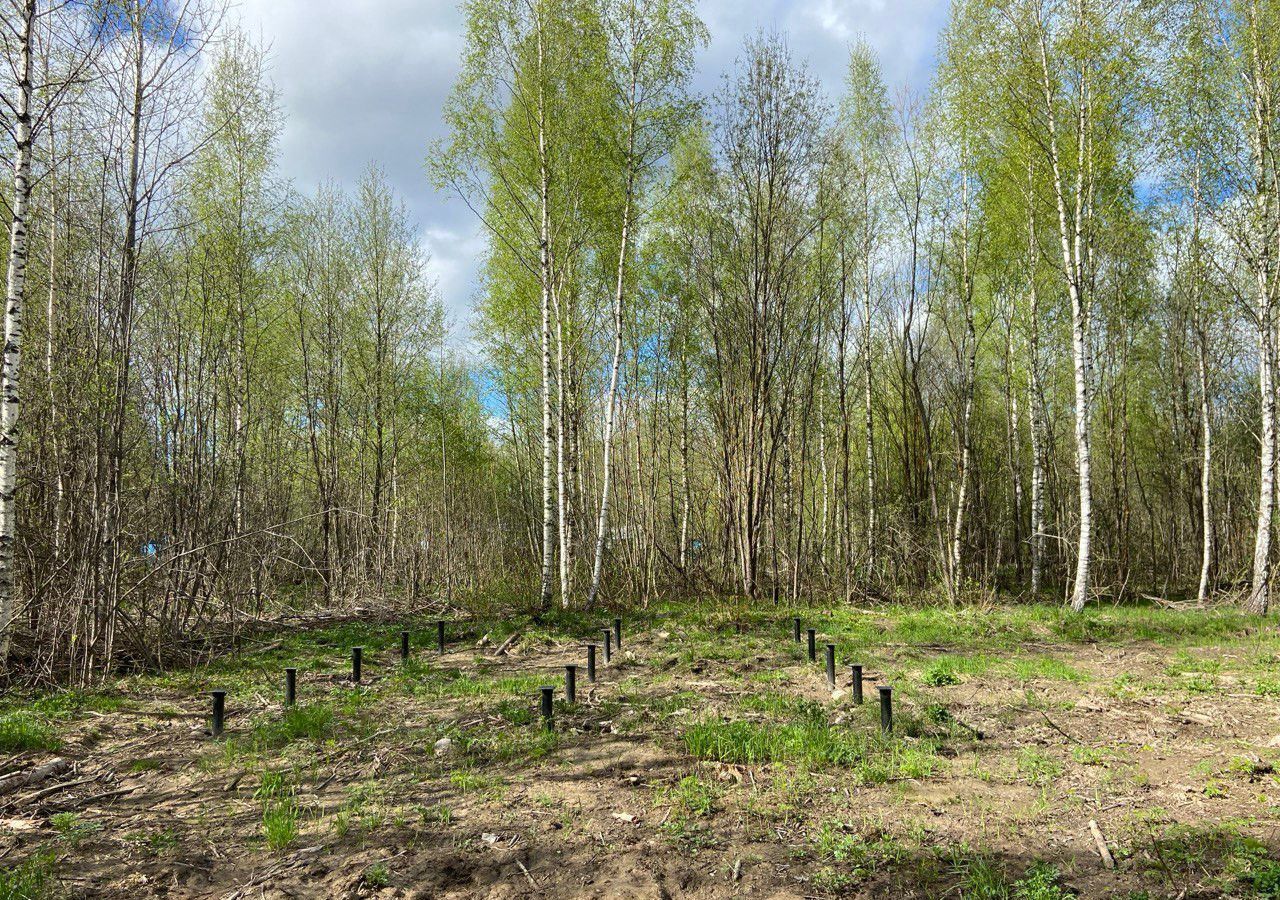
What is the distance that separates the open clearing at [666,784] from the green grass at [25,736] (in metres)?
0.02

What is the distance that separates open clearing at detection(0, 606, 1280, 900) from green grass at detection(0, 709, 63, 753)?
0.07ft

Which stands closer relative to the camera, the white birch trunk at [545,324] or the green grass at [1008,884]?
the green grass at [1008,884]

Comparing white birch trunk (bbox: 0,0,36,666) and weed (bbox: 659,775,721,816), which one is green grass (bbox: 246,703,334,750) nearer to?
white birch trunk (bbox: 0,0,36,666)

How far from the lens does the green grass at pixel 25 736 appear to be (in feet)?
13.8

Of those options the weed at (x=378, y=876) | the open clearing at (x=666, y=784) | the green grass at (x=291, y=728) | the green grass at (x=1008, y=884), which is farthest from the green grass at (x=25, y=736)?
the green grass at (x=1008, y=884)

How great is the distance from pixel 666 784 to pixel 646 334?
12.1m

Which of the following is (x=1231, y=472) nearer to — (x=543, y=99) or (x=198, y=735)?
(x=543, y=99)

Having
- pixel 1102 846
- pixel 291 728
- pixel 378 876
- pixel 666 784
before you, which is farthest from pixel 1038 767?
pixel 291 728

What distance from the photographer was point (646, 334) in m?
14.9

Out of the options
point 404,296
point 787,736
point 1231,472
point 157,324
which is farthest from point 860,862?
point 1231,472

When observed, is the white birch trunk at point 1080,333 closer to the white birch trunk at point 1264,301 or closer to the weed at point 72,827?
the white birch trunk at point 1264,301

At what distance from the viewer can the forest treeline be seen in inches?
246

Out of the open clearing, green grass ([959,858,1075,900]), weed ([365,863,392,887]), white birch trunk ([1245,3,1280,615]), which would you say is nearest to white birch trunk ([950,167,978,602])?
white birch trunk ([1245,3,1280,615])

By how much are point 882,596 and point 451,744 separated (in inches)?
344
